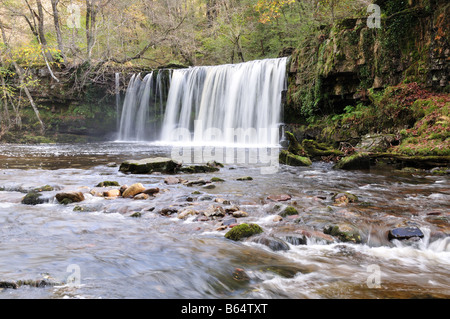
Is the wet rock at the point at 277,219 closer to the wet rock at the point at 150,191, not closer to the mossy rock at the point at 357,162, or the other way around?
the wet rock at the point at 150,191

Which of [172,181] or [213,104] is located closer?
[172,181]

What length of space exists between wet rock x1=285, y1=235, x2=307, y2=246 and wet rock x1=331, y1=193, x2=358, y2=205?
1.86 metres

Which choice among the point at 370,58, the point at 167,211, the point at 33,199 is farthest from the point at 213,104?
the point at 167,211

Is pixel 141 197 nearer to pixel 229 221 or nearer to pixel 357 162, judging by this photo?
pixel 229 221

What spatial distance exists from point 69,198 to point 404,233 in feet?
17.4

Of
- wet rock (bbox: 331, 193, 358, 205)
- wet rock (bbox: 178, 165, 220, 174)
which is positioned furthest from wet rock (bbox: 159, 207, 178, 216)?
wet rock (bbox: 178, 165, 220, 174)

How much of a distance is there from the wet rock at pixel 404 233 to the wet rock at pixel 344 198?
144cm

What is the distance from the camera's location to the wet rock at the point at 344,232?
12.2 feet

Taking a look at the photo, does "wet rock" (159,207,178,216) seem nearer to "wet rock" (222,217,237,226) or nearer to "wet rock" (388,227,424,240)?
"wet rock" (222,217,237,226)

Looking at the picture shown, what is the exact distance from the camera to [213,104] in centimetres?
1856

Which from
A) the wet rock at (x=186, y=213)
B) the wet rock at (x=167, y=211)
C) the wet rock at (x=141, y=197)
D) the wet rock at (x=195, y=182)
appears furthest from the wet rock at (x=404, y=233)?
the wet rock at (x=195, y=182)

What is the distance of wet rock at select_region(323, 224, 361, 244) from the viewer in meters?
3.72

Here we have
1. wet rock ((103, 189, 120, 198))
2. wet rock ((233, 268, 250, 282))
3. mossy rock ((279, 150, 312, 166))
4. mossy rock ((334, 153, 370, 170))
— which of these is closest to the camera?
wet rock ((233, 268, 250, 282))
